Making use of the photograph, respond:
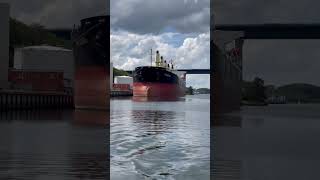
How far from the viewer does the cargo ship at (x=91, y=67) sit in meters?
32.5

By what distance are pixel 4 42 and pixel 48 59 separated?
9005 mm

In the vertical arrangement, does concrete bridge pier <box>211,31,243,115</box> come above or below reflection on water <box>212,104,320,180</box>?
above

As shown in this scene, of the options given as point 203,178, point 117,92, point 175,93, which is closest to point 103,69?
point 203,178

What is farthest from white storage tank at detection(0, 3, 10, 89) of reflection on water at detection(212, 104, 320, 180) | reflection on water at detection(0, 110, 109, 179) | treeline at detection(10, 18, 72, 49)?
reflection on water at detection(212, 104, 320, 180)

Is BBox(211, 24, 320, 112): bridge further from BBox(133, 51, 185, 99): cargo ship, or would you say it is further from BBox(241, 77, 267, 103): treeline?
BBox(133, 51, 185, 99): cargo ship

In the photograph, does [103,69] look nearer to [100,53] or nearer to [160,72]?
[100,53]

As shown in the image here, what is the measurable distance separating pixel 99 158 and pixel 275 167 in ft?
12.1

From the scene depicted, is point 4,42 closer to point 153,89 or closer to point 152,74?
point 152,74

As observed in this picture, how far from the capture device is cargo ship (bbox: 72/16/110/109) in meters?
32.5

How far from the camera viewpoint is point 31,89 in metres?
37.0

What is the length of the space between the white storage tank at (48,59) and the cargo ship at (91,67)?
3.17 metres

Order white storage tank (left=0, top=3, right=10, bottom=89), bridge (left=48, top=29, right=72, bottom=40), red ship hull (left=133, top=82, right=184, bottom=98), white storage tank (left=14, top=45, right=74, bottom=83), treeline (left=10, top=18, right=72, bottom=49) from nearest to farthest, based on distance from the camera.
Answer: white storage tank (left=0, top=3, right=10, bottom=89)
bridge (left=48, top=29, right=72, bottom=40)
white storage tank (left=14, top=45, right=74, bottom=83)
treeline (left=10, top=18, right=72, bottom=49)
red ship hull (left=133, top=82, right=184, bottom=98)

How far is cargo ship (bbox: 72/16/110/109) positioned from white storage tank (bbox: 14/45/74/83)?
317 cm

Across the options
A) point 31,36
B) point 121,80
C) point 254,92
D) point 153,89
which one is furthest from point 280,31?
point 121,80
